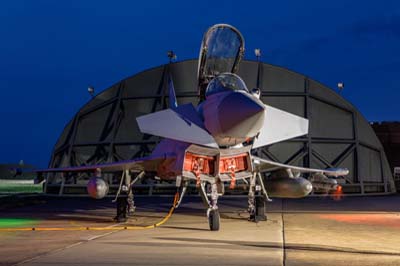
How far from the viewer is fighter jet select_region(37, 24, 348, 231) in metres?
10.2

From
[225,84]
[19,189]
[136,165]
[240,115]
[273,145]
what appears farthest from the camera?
[19,189]

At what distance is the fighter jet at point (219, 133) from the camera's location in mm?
10164

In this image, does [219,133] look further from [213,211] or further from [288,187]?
[288,187]

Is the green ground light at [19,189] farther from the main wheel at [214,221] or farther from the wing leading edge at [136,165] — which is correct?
the main wheel at [214,221]

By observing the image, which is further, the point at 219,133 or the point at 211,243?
the point at 219,133

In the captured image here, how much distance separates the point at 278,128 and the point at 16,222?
889 centimetres

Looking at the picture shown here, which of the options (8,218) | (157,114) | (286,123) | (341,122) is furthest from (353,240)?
(341,122)

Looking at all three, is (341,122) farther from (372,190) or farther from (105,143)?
(105,143)

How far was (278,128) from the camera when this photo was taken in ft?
37.8

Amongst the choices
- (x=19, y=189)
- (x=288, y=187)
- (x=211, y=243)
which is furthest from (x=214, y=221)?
(x=19, y=189)

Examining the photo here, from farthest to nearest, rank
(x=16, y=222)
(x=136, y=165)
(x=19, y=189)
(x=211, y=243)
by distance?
1. (x=19, y=189)
2. (x=136, y=165)
3. (x=16, y=222)
4. (x=211, y=243)

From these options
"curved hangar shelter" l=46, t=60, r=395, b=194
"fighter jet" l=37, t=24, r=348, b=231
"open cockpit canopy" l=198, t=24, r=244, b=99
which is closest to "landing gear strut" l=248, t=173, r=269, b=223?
"fighter jet" l=37, t=24, r=348, b=231

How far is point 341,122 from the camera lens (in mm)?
31328

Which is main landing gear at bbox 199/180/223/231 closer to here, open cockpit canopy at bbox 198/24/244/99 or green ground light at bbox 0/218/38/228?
open cockpit canopy at bbox 198/24/244/99
